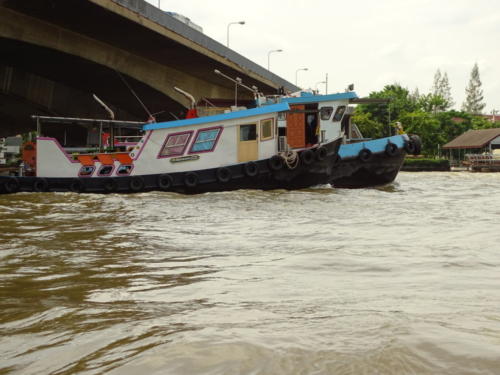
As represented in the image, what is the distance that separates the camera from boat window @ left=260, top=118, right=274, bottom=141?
17.2 metres

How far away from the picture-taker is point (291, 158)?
1716 cm

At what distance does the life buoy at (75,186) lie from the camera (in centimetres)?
1720

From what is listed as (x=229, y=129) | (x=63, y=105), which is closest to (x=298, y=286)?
(x=229, y=129)

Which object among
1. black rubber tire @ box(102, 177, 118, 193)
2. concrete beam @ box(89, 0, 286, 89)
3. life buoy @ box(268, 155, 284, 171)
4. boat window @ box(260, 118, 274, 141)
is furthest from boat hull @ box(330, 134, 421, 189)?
black rubber tire @ box(102, 177, 118, 193)

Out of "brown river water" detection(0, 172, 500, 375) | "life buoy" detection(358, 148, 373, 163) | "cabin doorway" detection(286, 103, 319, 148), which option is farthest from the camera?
"life buoy" detection(358, 148, 373, 163)

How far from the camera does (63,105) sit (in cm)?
2723

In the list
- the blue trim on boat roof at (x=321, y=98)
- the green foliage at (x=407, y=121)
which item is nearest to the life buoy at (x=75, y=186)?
the blue trim on boat roof at (x=321, y=98)

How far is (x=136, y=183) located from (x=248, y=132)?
377cm

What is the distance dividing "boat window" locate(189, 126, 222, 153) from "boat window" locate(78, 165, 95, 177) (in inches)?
124

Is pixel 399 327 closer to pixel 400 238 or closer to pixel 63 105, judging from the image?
pixel 400 238

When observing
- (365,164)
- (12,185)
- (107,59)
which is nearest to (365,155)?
(365,164)

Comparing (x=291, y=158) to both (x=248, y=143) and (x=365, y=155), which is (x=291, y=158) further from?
(x=365, y=155)

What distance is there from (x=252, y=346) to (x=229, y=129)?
14686mm

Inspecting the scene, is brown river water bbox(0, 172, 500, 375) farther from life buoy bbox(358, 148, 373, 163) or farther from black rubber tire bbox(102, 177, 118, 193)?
life buoy bbox(358, 148, 373, 163)
